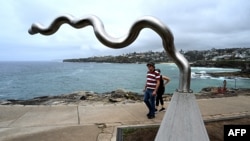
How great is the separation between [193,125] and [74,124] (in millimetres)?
3724

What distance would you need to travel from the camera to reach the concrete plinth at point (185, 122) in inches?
106

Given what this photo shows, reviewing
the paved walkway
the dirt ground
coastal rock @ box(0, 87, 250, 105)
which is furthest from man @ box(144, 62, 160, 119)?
coastal rock @ box(0, 87, 250, 105)

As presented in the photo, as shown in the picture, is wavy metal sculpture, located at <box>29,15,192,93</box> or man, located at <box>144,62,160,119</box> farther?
man, located at <box>144,62,160,119</box>

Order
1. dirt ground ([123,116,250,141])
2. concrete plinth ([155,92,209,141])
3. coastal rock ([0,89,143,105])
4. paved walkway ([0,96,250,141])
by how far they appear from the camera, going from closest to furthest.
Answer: concrete plinth ([155,92,209,141]) < dirt ground ([123,116,250,141]) < paved walkway ([0,96,250,141]) < coastal rock ([0,89,143,105])

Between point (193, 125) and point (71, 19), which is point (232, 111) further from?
point (71, 19)

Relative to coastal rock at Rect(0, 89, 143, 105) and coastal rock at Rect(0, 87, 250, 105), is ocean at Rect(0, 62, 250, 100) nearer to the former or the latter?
coastal rock at Rect(0, 87, 250, 105)

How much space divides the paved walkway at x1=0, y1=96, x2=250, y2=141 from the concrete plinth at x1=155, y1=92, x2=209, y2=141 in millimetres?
2116

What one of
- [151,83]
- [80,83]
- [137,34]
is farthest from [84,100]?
[80,83]

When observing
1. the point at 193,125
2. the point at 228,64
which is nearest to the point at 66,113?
the point at 193,125

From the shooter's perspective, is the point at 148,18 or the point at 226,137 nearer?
the point at 148,18

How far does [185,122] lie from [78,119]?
13.5 ft

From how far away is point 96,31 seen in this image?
260 cm

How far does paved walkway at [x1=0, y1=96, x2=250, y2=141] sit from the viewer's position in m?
4.96

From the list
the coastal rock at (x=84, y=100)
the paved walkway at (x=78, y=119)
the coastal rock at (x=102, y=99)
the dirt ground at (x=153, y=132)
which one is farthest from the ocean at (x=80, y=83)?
the dirt ground at (x=153, y=132)
